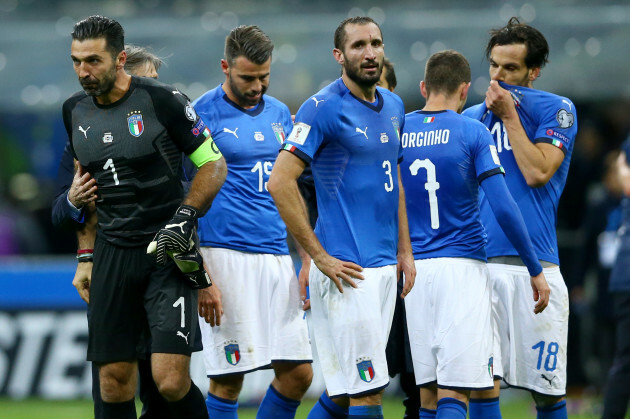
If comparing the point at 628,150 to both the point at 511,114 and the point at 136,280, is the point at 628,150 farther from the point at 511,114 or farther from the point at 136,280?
the point at 136,280

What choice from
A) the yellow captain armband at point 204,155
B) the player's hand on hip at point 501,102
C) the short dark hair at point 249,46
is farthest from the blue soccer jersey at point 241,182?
the player's hand on hip at point 501,102

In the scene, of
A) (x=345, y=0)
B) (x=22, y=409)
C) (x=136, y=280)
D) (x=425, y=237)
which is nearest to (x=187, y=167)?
(x=136, y=280)

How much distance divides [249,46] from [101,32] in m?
1.14

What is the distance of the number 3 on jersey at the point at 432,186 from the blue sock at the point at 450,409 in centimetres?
101

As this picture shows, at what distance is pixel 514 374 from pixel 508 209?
118 centimetres

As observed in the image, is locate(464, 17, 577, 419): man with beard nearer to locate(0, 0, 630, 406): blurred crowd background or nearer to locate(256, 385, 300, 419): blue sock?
locate(256, 385, 300, 419): blue sock

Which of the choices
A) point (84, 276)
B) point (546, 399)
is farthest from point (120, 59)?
point (546, 399)

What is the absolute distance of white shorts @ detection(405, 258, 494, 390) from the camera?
19.7ft

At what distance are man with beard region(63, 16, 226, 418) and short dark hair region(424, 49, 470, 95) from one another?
142cm


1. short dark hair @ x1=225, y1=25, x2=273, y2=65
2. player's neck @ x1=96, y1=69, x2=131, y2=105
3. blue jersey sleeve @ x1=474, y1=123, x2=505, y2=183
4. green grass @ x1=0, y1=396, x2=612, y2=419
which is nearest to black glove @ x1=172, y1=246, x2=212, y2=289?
player's neck @ x1=96, y1=69, x2=131, y2=105

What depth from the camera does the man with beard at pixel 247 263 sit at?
22.0 ft

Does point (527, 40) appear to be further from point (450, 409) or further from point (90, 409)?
point (90, 409)

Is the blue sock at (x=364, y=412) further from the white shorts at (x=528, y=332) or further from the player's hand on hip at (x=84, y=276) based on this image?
the player's hand on hip at (x=84, y=276)

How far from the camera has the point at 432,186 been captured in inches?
246
